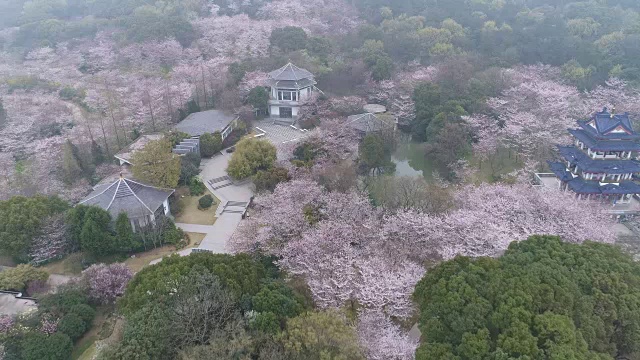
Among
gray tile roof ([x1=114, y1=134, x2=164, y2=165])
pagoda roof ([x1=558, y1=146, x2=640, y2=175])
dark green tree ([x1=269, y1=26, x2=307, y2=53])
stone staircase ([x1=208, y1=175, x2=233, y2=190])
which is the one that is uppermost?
dark green tree ([x1=269, y1=26, x2=307, y2=53])

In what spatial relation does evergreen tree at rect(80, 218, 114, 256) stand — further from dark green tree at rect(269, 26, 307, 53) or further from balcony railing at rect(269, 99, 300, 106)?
dark green tree at rect(269, 26, 307, 53)

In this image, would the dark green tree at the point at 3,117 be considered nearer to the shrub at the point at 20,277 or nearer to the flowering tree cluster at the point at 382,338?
the shrub at the point at 20,277

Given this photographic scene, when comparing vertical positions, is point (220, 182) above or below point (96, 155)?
below

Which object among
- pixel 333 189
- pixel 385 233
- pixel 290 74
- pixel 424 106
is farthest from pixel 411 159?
pixel 385 233

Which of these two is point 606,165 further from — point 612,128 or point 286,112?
point 286,112

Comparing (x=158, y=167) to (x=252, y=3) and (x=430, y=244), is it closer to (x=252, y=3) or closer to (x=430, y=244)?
(x=430, y=244)

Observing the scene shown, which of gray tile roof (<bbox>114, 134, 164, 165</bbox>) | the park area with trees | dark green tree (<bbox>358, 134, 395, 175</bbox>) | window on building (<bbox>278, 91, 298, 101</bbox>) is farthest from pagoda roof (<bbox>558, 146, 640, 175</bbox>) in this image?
gray tile roof (<bbox>114, 134, 164, 165</bbox>)
